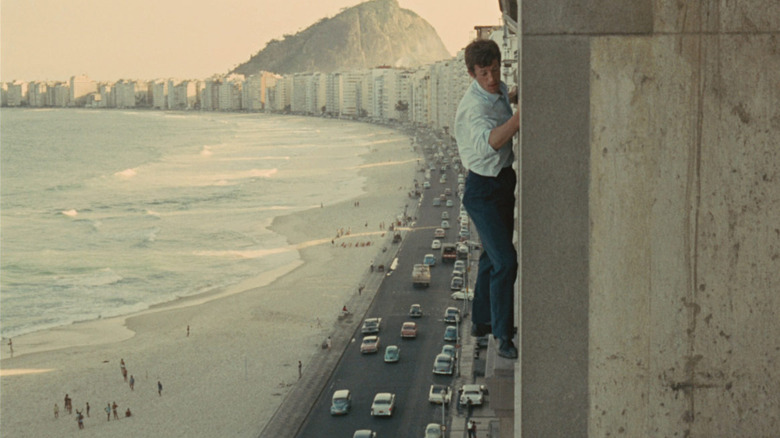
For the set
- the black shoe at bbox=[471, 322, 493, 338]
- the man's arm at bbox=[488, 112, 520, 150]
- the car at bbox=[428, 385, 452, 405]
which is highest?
the man's arm at bbox=[488, 112, 520, 150]

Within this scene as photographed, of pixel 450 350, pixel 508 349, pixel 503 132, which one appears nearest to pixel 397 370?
pixel 450 350

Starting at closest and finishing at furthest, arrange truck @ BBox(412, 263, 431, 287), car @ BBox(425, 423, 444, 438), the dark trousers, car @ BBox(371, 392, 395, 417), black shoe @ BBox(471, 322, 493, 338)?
1. the dark trousers
2. black shoe @ BBox(471, 322, 493, 338)
3. car @ BBox(425, 423, 444, 438)
4. car @ BBox(371, 392, 395, 417)
5. truck @ BBox(412, 263, 431, 287)

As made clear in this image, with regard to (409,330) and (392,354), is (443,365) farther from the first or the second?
(409,330)

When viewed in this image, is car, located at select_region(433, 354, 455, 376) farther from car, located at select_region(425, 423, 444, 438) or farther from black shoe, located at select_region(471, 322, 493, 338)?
black shoe, located at select_region(471, 322, 493, 338)

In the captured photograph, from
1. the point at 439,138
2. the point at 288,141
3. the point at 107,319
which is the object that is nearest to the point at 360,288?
the point at 107,319

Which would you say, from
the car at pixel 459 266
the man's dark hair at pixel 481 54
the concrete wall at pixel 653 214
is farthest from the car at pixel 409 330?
the concrete wall at pixel 653 214

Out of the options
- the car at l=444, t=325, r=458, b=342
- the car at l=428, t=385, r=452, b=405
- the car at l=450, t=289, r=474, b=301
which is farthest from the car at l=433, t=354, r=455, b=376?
the car at l=450, t=289, r=474, b=301

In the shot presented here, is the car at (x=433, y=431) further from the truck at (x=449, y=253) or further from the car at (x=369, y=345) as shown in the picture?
the truck at (x=449, y=253)
